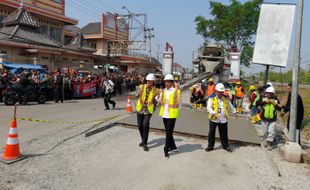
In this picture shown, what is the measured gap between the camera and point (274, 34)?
24.2 ft

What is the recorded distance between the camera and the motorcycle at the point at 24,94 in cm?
1145

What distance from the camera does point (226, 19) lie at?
1113 inches

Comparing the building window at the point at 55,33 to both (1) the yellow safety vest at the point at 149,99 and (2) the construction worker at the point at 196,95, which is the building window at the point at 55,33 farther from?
(1) the yellow safety vest at the point at 149,99

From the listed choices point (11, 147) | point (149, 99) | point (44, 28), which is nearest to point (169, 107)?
point (149, 99)

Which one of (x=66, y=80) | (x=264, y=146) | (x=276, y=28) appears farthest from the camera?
(x=66, y=80)

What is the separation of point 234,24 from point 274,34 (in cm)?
2239

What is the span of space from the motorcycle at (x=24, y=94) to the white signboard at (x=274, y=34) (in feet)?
35.2

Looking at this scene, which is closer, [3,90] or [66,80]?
[3,90]

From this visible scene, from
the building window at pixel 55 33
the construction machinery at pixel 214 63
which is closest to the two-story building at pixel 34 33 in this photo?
the building window at pixel 55 33

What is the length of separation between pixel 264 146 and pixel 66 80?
11.8 meters

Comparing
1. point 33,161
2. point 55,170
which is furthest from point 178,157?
point 33,161

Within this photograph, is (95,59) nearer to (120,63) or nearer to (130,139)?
(120,63)

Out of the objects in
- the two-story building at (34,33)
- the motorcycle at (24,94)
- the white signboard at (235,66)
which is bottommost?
the motorcycle at (24,94)

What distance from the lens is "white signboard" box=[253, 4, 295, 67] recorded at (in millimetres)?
7020
